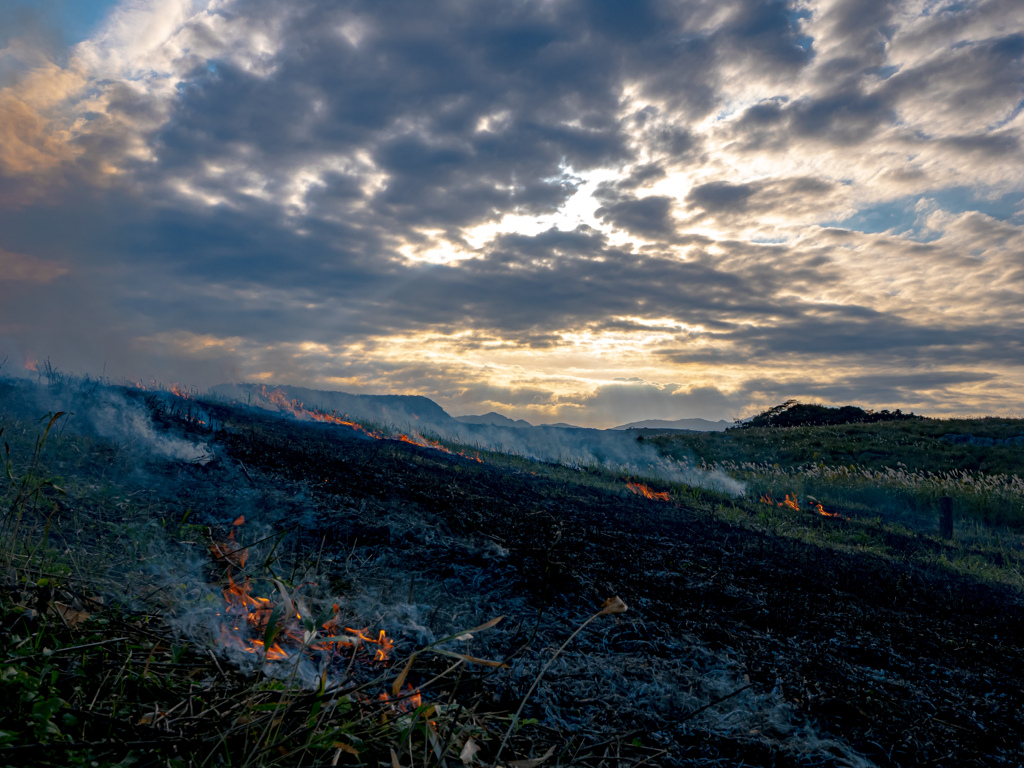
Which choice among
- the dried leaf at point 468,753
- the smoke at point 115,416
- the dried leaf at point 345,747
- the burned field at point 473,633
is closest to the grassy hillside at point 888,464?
the burned field at point 473,633

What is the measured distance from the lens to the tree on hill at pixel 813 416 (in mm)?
32750

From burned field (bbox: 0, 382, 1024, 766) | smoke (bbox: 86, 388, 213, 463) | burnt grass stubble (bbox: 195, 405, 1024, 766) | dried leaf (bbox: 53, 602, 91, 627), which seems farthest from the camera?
smoke (bbox: 86, 388, 213, 463)

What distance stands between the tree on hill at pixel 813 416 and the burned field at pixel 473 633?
1123 inches

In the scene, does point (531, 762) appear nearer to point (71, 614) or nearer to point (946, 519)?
point (71, 614)

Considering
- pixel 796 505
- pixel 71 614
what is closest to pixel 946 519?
pixel 796 505

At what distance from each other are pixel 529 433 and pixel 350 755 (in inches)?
893

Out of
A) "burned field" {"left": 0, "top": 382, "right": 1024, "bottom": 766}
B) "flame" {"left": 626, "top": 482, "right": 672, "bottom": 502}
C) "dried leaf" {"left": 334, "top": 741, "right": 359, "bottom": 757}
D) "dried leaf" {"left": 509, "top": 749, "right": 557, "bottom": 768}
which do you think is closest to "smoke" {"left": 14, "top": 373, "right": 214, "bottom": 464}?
"burned field" {"left": 0, "top": 382, "right": 1024, "bottom": 766}

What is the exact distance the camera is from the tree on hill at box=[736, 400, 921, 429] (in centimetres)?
3275

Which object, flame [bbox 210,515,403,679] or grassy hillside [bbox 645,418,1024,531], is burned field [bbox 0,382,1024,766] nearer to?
flame [bbox 210,515,403,679]

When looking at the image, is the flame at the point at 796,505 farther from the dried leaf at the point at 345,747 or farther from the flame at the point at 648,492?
the dried leaf at the point at 345,747

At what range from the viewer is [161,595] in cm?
296

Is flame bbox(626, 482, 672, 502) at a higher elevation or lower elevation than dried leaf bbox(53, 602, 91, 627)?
lower

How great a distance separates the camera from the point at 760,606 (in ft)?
16.3

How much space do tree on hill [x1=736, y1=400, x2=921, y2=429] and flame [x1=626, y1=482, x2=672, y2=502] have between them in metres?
23.8
